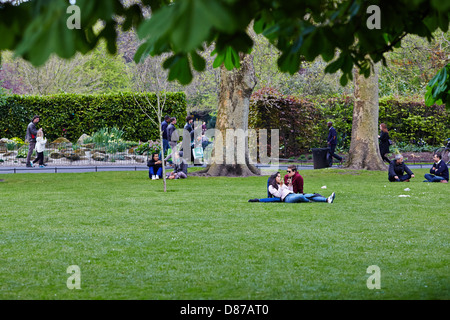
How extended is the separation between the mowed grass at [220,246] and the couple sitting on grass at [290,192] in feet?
0.95

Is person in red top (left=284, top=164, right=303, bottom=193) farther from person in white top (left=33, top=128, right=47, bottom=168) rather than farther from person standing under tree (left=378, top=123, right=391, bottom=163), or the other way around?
person in white top (left=33, top=128, right=47, bottom=168)

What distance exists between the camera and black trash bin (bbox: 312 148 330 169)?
24094 mm

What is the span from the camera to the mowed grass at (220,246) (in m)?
5.96

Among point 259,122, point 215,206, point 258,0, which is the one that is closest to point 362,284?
point 258,0

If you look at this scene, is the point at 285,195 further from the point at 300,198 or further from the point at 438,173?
the point at 438,173

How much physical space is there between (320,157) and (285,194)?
11.5 meters

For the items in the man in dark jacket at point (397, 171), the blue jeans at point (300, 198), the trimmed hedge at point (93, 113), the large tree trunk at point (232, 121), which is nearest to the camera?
the blue jeans at point (300, 198)

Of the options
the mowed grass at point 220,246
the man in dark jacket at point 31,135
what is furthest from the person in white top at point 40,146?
the mowed grass at point 220,246

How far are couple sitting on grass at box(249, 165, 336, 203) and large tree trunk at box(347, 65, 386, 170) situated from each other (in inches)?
388

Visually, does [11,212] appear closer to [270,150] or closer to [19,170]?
[19,170]

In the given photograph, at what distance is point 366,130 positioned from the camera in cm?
2264

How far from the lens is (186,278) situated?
6.33 metres

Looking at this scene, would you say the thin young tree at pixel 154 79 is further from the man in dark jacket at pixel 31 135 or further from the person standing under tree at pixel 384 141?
the person standing under tree at pixel 384 141

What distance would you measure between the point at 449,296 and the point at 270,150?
2402 cm
